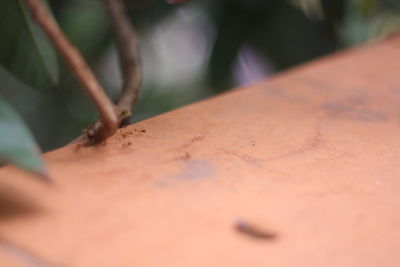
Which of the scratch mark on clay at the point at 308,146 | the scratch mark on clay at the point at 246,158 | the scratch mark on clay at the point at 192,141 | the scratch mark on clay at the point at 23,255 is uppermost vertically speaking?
the scratch mark on clay at the point at 23,255

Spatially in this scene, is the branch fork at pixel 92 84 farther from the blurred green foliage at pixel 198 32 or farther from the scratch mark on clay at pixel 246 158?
the blurred green foliage at pixel 198 32

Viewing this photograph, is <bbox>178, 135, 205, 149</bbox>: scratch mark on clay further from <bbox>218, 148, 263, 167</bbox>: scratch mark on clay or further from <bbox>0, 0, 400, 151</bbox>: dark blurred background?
<bbox>0, 0, 400, 151</bbox>: dark blurred background

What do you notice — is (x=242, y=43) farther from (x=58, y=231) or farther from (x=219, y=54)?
(x=58, y=231)

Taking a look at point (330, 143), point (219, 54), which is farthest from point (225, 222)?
point (219, 54)

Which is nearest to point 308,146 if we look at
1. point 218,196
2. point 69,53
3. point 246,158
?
point 246,158

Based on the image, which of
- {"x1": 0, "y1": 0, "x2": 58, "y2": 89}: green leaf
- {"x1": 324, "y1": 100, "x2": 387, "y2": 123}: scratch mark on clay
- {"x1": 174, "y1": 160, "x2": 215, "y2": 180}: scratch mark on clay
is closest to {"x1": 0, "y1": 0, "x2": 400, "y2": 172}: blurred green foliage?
{"x1": 0, "y1": 0, "x2": 58, "y2": 89}: green leaf

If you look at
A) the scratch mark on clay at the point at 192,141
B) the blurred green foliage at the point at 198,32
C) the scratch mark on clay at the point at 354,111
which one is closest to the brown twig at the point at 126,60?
the scratch mark on clay at the point at 192,141
